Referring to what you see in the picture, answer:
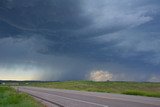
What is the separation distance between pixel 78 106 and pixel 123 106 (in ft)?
10.3

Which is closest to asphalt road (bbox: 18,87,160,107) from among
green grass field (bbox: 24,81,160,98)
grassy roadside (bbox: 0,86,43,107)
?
grassy roadside (bbox: 0,86,43,107)

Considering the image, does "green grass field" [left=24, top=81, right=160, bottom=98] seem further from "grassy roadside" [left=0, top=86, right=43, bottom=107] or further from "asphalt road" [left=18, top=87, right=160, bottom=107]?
"grassy roadside" [left=0, top=86, right=43, bottom=107]

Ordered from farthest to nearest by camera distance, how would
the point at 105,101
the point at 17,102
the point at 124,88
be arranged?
the point at 124,88 → the point at 105,101 → the point at 17,102

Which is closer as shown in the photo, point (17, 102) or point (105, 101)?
point (17, 102)

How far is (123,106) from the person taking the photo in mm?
22000

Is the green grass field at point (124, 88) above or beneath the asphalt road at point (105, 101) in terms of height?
above

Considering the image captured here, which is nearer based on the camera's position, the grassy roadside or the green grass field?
the grassy roadside

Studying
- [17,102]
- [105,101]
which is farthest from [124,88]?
[17,102]

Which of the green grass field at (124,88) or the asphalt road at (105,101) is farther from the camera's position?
the green grass field at (124,88)

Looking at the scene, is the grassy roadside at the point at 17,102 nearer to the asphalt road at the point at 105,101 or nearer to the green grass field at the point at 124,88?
the asphalt road at the point at 105,101

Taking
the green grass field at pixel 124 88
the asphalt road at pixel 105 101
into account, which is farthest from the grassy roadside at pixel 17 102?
the green grass field at pixel 124 88

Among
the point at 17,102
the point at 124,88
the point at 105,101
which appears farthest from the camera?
the point at 124,88

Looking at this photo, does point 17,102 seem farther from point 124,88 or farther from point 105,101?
point 124,88


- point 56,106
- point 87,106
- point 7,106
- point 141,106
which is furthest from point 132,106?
point 7,106
